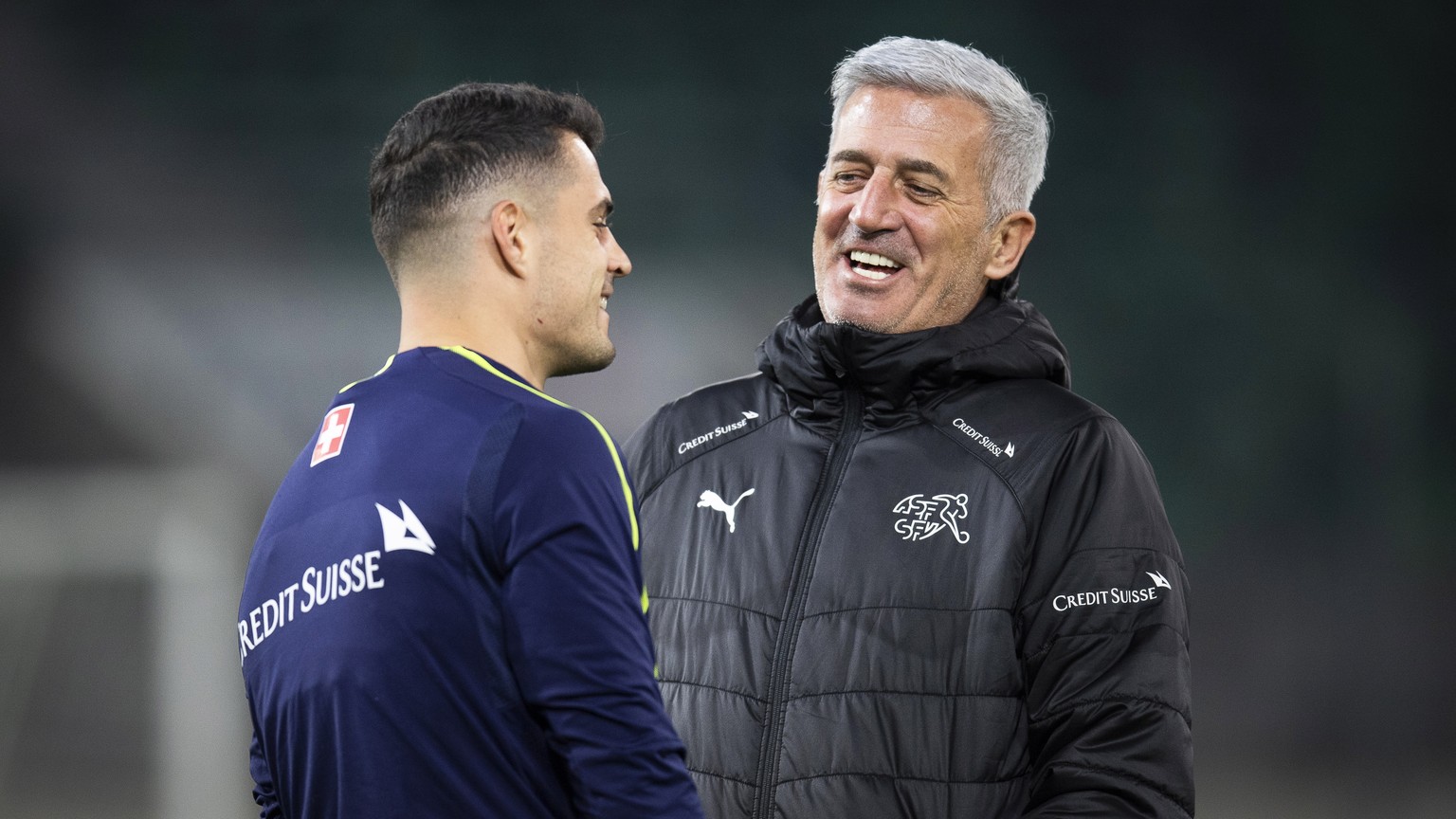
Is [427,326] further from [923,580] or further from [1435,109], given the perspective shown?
[1435,109]

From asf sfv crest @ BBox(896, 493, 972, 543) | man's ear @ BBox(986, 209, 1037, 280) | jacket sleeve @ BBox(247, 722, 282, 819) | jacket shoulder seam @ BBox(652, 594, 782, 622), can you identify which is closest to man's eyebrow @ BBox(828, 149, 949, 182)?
man's ear @ BBox(986, 209, 1037, 280)

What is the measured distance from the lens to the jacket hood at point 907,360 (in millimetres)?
1438

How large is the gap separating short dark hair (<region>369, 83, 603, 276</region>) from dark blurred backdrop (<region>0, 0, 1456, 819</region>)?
9.50 ft

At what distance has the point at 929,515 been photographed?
1.39 m

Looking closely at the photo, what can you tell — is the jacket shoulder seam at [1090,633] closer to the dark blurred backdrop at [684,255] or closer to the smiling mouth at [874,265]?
the smiling mouth at [874,265]

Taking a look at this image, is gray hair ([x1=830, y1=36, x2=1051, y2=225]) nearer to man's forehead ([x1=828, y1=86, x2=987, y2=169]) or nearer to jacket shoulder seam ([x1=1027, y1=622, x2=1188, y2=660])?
man's forehead ([x1=828, y1=86, x2=987, y2=169])

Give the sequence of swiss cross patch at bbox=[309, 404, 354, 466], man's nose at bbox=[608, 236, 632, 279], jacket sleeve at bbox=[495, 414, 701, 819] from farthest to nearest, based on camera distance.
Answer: man's nose at bbox=[608, 236, 632, 279], swiss cross patch at bbox=[309, 404, 354, 466], jacket sleeve at bbox=[495, 414, 701, 819]

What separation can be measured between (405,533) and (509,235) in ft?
0.93

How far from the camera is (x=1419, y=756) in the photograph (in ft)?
12.9

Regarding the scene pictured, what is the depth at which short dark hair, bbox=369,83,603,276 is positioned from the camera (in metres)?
1.13

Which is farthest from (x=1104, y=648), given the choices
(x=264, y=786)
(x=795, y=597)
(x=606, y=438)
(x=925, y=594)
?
(x=264, y=786)

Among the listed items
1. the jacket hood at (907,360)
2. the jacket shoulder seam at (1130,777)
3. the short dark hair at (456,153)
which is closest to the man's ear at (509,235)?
the short dark hair at (456,153)

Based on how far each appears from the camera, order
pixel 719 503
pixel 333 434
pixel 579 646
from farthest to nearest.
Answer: pixel 719 503
pixel 333 434
pixel 579 646

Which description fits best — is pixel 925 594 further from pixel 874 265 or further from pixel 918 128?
pixel 918 128
